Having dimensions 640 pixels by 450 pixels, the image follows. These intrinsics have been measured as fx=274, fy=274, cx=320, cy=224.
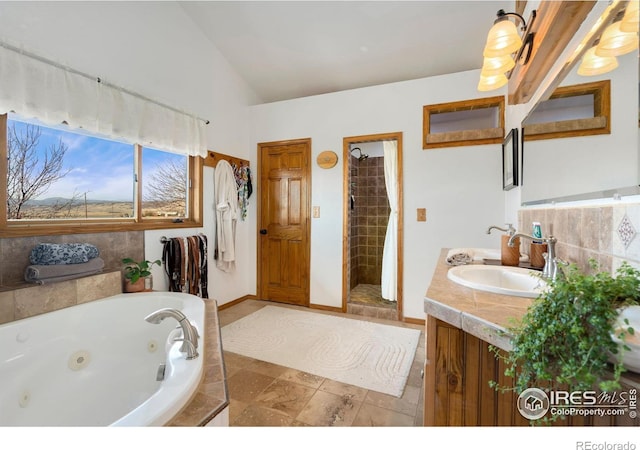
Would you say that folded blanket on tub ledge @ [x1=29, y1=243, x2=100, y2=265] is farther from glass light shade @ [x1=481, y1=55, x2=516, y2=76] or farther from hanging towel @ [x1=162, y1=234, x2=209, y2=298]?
glass light shade @ [x1=481, y1=55, x2=516, y2=76]

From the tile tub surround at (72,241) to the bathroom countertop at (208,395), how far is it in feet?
4.63

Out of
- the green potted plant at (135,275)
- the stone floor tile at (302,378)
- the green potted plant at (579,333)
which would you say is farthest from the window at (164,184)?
the green potted plant at (579,333)

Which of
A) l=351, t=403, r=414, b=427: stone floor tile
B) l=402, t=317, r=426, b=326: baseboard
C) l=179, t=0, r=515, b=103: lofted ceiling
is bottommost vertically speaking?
l=351, t=403, r=414, b=427: stone floor tile

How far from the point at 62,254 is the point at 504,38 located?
2928 mm

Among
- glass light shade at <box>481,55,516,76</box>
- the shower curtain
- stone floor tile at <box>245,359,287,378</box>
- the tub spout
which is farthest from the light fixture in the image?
stone floor tile at <box>245,359,287,378</box>

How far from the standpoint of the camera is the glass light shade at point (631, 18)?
681 millimetres

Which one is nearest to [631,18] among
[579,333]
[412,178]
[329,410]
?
[579,333]

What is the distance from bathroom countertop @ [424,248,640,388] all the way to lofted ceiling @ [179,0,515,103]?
2.62 meters

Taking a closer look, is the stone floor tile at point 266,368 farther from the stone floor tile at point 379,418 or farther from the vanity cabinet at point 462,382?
the vanity cabinet at point 462,382

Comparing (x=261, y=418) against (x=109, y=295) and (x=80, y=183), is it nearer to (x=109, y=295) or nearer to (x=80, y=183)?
(x=109, y=295)

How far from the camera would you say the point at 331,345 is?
7.93ft

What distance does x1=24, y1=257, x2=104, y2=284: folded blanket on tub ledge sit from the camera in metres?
1.70

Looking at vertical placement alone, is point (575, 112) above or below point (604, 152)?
above
